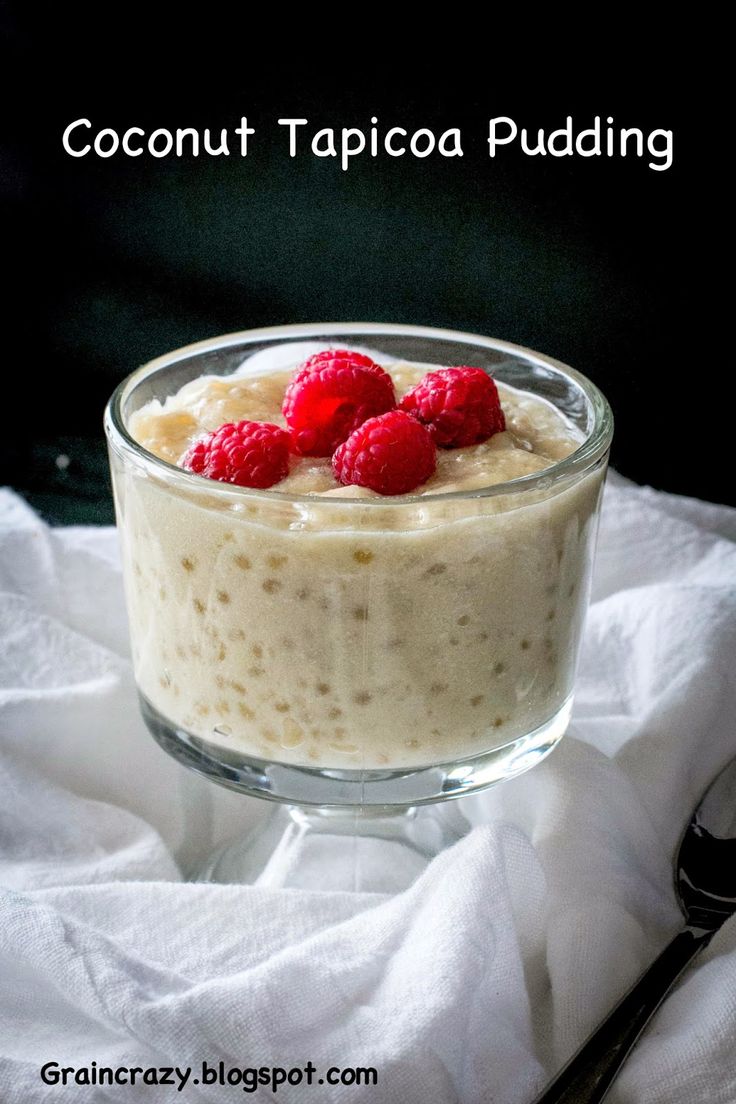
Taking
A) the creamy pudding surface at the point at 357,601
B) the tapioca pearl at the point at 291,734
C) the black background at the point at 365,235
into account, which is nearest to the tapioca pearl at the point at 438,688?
the creamy pudding surface at the point at 357,601

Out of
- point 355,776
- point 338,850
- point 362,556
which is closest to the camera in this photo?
point 362,556

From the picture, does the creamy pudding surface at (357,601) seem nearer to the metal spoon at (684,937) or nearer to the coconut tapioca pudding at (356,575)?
the coconut tapioca pudding at (356,575)

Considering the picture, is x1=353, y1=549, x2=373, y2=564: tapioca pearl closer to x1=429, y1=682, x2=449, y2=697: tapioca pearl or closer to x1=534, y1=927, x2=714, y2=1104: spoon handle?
x1=429, y1=682, x2=449, y2=697: tapioca pearl

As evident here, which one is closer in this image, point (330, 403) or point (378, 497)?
point (378, 497)

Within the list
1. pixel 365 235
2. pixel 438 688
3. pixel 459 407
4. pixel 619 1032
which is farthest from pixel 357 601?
pixel 365 235

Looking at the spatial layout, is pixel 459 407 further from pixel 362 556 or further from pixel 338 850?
pixel 338 850

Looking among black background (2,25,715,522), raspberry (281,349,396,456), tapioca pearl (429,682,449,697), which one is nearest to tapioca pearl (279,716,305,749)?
tapioca pearl (429,682,449,697)
